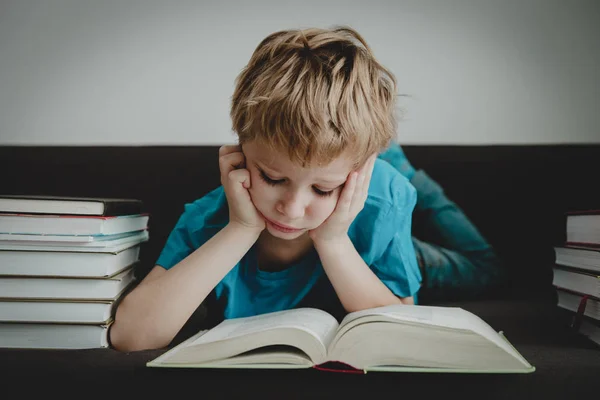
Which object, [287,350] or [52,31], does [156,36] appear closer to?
[52,31]

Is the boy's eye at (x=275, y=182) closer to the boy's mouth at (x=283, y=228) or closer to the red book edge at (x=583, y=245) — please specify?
the boy's mouth at (x=283, y=228)

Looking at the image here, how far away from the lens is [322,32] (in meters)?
0.85

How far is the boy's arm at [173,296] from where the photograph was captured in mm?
793

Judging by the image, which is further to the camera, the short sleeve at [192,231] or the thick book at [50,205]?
the short sleeve at [192,231]

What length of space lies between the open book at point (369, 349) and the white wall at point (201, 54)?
3.35 feet

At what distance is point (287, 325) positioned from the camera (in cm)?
63

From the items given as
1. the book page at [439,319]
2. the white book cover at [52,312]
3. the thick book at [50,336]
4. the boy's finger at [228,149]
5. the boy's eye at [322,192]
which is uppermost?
the boy's finger at [228,149]

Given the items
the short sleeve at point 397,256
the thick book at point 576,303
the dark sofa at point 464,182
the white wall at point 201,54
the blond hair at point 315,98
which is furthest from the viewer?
the white wall at point 201,54

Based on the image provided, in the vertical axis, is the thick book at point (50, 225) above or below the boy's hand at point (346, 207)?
below

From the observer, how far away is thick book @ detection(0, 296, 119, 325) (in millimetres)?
769

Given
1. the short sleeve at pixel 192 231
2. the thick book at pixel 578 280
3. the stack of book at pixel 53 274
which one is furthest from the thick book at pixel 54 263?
the thick book at pixel 578 280

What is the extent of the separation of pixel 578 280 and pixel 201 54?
4.00ft

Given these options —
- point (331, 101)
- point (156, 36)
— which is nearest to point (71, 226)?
point (331, 101)

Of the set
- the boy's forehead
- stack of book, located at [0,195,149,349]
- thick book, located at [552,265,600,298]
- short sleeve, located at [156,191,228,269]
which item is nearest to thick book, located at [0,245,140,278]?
stack of book, located at [0,195,149,349]
